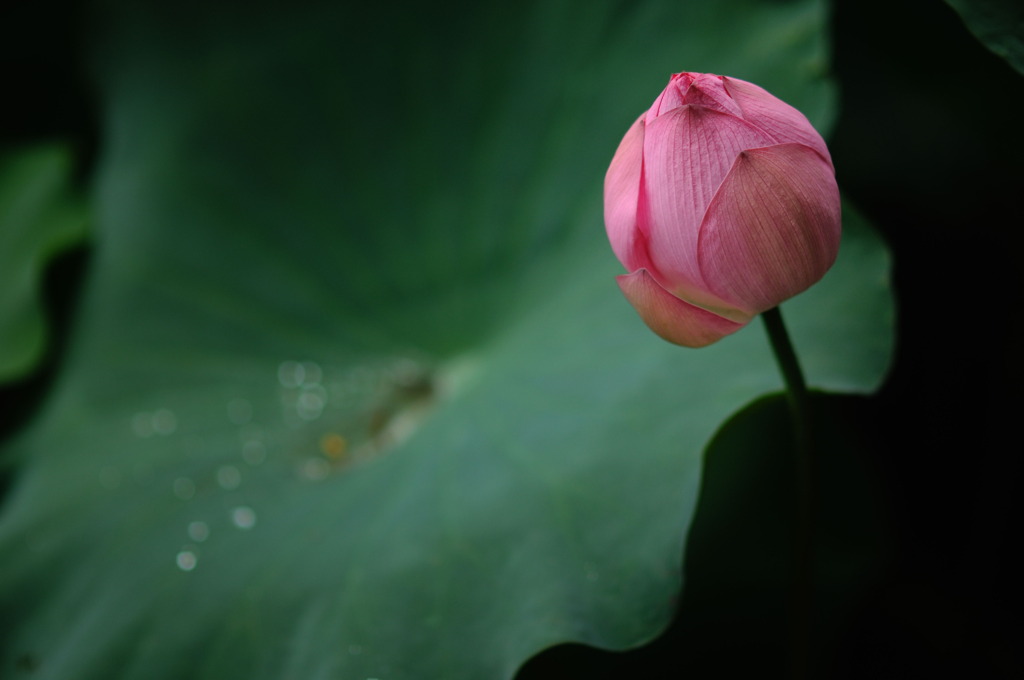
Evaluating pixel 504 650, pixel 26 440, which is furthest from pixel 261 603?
pixel 26 440

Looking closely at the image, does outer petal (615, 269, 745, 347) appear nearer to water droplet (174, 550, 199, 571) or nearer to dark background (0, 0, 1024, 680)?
dark background (0, 0, 1024, 680)

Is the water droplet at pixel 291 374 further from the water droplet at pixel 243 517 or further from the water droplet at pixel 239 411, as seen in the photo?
the water droplet at pixel 243 517

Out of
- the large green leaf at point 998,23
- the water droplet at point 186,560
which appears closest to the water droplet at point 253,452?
the water droplet at point 186,560

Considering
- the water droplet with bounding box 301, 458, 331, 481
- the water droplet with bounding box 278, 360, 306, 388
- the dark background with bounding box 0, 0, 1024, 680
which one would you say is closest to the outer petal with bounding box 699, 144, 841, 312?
the dark background with bounding box 0, 0, 1024, 680

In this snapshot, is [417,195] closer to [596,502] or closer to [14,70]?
[596,502]

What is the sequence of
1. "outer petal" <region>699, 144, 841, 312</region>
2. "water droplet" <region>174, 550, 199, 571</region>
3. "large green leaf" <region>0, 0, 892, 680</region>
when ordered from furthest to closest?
"water droplet" <region>174, 550, 199, 571</region> → "large green leaf" <region>0, 0, 892, 680</region> → "outer petal" <region>699, 144, 841, 312</region>
